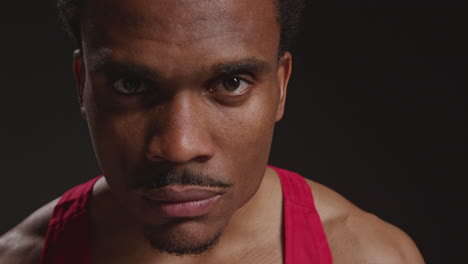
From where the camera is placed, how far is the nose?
113 cm

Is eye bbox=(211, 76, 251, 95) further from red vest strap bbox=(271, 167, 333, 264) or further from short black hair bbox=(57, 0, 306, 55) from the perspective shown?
red vest strap bbox=(271, 167, 333, 264)

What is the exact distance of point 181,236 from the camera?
1.27 meters

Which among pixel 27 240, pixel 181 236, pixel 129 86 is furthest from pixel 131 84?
pixel 27 240

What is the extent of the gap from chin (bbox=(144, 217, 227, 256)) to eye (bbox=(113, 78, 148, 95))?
1.00 ft

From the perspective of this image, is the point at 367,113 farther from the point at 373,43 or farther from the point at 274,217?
the point at 274,217

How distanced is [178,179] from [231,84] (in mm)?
231

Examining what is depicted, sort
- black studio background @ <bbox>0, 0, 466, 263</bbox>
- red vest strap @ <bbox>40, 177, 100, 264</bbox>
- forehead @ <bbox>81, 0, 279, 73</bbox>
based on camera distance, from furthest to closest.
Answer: black studio background @ <bbox>0, 0, 466, 263</bbox> < red vest strap @ <bbox>40, 177, 100, 264</bbox> < forehead @ <bbox>81, 0, 279, 73</bbox>

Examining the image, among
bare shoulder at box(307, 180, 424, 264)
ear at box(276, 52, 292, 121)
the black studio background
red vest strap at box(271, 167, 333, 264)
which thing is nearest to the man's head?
ear at box(276, 52, 292, 121)

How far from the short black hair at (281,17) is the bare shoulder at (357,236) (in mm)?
554

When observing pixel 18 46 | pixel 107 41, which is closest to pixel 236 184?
pixel 107 41

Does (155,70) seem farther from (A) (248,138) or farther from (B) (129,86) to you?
(A) (248,138)

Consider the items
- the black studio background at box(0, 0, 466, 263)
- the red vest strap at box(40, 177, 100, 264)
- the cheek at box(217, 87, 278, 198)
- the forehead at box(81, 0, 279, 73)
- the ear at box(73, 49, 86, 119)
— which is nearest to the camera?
the forehead at box(81, 0, 279, 73)

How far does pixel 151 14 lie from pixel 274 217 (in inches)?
31.0

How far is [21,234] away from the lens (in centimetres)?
172
